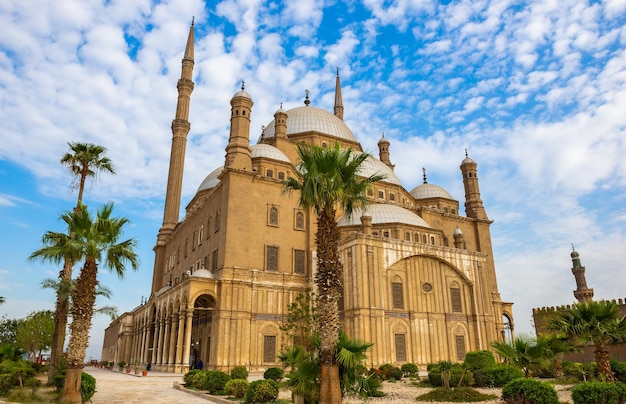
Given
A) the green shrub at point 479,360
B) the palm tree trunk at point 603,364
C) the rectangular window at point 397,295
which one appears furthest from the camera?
the rectangular window at point 397,295

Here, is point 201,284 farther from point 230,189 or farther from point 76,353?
point 76,353

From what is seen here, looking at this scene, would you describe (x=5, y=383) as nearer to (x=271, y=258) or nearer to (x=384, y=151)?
(x=271, y=258)

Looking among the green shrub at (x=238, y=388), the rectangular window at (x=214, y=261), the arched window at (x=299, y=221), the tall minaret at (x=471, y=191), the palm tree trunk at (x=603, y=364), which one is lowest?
the green shrub at (x=238, y=388)

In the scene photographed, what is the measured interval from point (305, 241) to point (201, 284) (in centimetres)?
791

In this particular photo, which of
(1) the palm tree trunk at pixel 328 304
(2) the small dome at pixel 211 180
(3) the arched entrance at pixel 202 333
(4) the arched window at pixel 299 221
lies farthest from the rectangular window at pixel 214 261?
(1) the palm tree trunk at pixel 328 304

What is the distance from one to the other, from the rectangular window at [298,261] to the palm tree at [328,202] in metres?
17.9

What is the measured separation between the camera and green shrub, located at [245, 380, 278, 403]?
12953 mm

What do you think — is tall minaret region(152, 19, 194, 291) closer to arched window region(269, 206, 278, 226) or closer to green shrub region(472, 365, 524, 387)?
arched window region(269, 206, 278, 226)

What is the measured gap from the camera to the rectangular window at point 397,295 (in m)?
28.2

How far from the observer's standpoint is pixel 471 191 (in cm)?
4284

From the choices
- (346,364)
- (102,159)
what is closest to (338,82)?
(102,159)

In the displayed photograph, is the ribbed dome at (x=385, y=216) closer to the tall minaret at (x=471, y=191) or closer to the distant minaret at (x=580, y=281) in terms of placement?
the tall minaret at (x=471, y=191)

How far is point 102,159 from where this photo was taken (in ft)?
69.9

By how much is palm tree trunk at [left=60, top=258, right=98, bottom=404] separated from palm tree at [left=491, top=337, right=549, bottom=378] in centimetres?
1238
